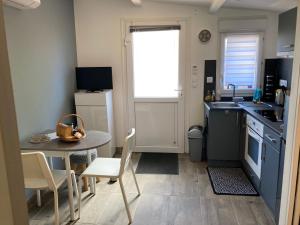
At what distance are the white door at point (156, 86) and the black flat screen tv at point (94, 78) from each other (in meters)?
0.36

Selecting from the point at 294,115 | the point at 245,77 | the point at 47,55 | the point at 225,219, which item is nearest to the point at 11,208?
the point at 294,115

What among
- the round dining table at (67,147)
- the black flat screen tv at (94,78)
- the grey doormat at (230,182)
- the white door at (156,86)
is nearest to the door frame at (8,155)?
the round dining table at (67,147)

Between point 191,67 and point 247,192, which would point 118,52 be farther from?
point 247,192

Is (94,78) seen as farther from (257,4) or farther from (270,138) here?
(270,138)

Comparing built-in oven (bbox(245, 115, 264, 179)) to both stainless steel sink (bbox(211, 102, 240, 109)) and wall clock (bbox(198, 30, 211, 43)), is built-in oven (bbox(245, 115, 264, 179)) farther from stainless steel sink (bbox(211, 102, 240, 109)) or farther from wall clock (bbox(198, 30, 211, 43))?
wall clock (bbox(198, 30, 211, 43))

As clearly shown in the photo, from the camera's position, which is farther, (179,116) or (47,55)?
(179,116)

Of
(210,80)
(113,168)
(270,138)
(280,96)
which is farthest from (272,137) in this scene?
(210,80)

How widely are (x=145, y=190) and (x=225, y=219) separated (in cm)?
97

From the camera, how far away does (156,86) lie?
4.02 metres

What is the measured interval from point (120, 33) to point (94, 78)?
30.9 inches

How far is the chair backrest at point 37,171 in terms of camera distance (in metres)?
2.03

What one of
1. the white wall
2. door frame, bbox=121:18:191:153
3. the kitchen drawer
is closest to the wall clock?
the white wall

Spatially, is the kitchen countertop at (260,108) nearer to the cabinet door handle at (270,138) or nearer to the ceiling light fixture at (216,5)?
the cabinet door handle at (270,138)

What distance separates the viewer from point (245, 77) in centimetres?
383
